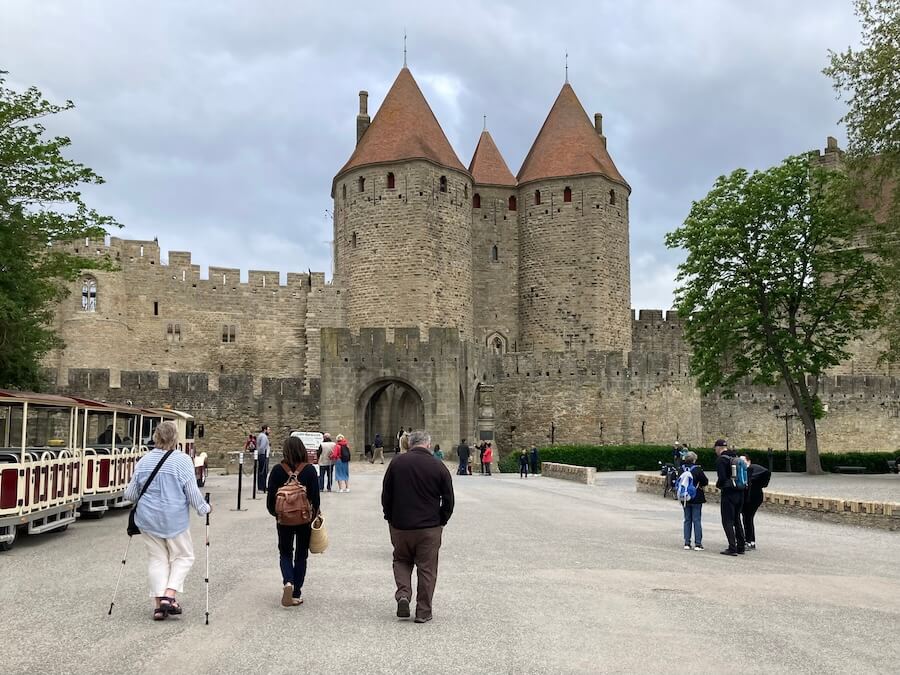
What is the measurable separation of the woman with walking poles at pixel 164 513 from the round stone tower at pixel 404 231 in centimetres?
2989

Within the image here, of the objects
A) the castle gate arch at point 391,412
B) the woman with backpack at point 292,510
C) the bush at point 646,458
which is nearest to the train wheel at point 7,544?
the woman with backpack at point 292,510

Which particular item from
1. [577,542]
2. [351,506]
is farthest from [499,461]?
[577,542]

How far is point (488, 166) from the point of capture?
4462cm

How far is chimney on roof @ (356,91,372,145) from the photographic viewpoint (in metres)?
Answer: 43.0

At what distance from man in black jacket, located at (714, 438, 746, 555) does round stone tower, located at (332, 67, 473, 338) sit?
26.3 m

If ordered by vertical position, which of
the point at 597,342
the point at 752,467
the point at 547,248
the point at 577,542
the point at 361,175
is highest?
the point at 361,175

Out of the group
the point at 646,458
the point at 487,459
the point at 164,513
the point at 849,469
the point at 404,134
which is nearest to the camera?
the point at 164,513

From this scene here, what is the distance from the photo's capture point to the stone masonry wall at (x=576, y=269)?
132 ft

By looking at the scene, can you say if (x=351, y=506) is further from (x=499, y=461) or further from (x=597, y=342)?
(x=597, y=342)

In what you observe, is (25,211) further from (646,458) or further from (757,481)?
(646,458)

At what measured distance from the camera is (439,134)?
40.8 m

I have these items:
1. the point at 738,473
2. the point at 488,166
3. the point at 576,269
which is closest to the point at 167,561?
the point at 738,473

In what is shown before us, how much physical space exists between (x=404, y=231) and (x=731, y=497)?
28.5m

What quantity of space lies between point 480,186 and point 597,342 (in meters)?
9.64
